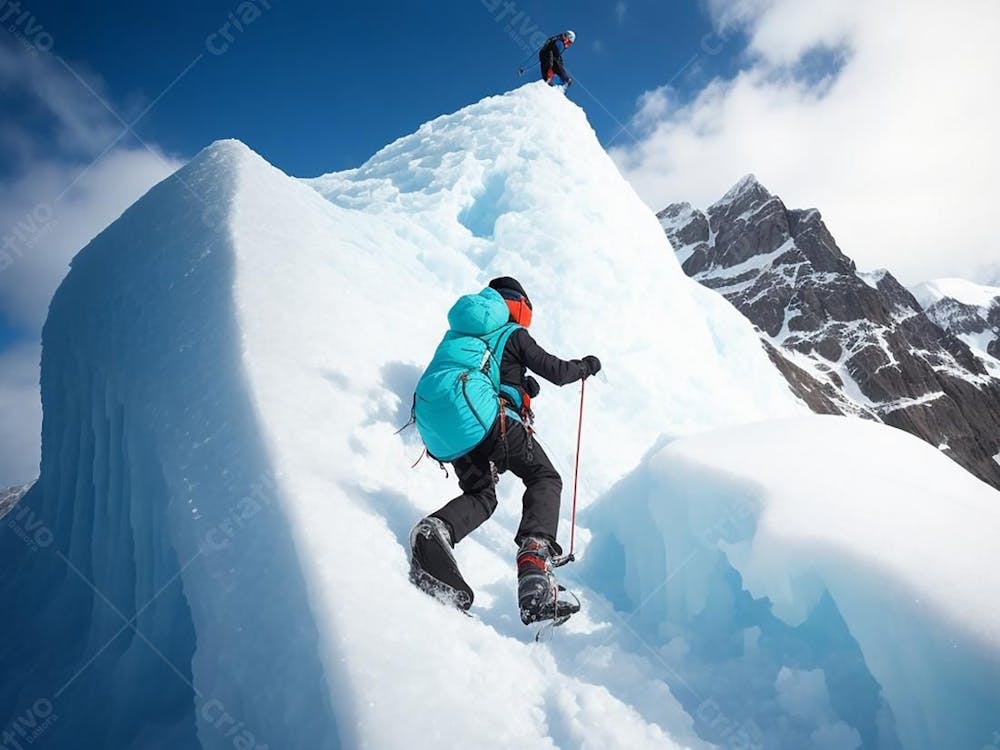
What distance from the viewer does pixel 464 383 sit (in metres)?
2.63

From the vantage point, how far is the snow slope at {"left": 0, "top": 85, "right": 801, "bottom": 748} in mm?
1766

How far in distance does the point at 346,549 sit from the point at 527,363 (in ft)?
4.92

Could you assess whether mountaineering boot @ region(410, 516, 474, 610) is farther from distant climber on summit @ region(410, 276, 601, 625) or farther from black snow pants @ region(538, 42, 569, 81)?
black snow pants @ region(538, 42, 569, 81)

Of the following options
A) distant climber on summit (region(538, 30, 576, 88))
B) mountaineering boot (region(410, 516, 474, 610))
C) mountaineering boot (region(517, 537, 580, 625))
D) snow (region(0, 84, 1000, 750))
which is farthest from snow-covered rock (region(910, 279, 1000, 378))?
mountaineering boot (region(410, 516, 474, 610))

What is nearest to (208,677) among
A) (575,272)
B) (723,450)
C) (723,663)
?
(723,663)

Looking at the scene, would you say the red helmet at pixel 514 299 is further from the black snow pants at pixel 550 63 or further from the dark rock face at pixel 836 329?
the dark rock face at pixel 836 329

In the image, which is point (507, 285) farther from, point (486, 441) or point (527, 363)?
point (486, 441)

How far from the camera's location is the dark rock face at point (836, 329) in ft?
225

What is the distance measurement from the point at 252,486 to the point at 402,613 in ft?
2.95

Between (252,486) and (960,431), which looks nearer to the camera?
(252,486)

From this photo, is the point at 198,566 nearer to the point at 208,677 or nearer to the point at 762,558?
the point at 208,677

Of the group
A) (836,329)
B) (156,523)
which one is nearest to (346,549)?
(156,523)

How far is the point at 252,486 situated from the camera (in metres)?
2.17

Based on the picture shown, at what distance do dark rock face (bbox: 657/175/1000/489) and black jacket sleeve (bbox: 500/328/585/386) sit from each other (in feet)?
185
